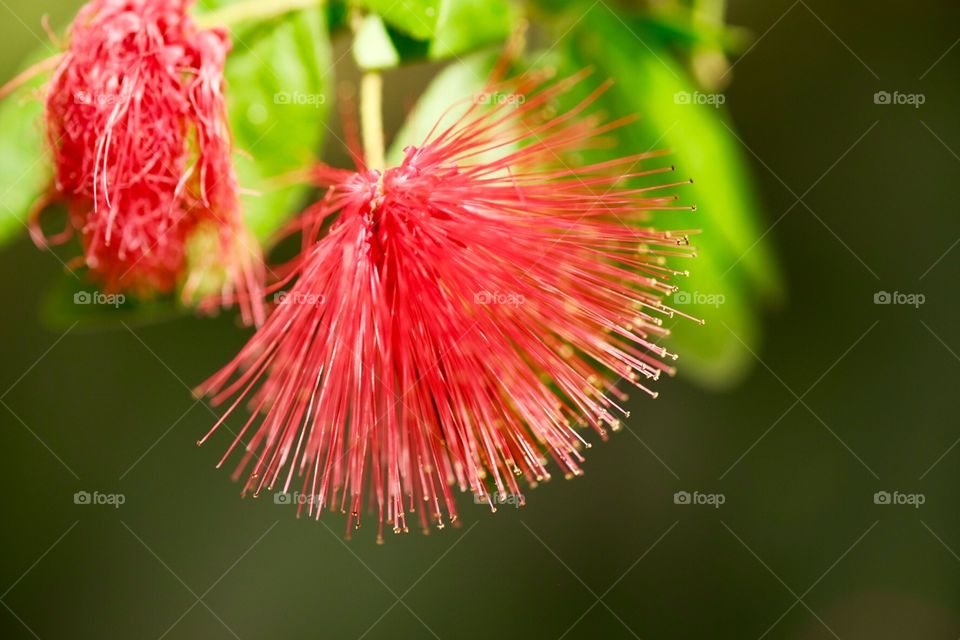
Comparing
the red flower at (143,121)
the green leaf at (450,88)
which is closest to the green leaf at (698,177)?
the green leaf at (450,88)

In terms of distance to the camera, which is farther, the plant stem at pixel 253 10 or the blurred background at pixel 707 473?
the blurred background at pixel 707 473

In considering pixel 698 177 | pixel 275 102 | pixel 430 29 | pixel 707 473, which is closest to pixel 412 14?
pixel 430 29

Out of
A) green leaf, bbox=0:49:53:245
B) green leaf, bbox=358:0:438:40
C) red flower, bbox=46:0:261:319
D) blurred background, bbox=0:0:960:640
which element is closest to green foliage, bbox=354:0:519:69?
green leaf, bbox=358:0:438:40

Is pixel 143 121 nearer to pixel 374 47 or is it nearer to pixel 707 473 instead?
pixel 374 47

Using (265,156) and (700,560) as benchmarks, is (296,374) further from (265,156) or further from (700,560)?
(700,560)

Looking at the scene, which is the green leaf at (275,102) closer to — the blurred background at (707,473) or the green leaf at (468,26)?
the green leaf at (468,26)
